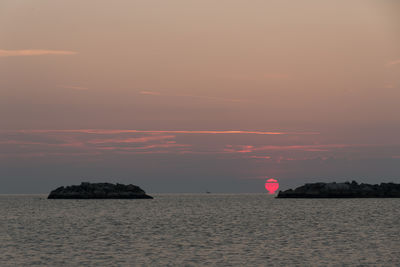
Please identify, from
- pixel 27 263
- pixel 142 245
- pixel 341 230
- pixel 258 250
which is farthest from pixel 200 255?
pixel 341 230

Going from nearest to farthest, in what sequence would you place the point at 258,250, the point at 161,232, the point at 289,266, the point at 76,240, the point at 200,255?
the point at 289,266 < the point at 200,255 < the point at 258,250 < the point at 76,240 < the point at 161,232

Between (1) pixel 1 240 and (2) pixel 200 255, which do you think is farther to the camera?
(1) pixel 1 240

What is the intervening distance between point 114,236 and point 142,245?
1146 centimetres

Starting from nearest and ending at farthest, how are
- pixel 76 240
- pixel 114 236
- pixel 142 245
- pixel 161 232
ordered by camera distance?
pixel 142 245, pixel 76 240, pixel 114 236, pixel 161 232

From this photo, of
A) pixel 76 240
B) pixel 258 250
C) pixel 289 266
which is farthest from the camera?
pixel 76 240

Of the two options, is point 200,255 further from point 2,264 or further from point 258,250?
point 2,264

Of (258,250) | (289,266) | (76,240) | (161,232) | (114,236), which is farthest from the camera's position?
(161,232)

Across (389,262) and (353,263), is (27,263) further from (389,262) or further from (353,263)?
(389,262)

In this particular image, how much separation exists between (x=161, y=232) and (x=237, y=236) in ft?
39.9

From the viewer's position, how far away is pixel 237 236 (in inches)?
2675

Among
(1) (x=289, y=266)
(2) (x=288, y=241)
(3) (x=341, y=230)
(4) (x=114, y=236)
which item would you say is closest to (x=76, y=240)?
(4) (x=114, y=236)

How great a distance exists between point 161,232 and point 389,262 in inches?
1425

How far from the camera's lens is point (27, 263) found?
46.2 meters

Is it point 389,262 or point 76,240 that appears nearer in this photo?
point 389,262
